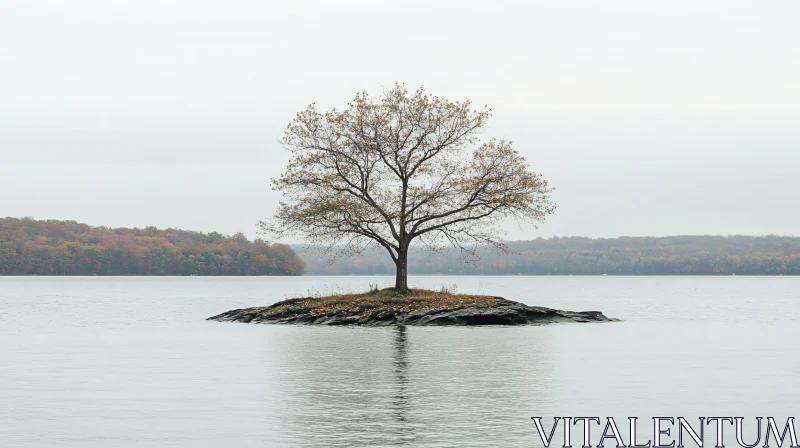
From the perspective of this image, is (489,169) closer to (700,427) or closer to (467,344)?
(467,344)

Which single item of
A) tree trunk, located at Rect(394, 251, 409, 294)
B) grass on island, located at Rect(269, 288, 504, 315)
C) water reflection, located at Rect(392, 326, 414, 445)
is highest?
tree trunk, located at Rect(394, 251, 409, 294)

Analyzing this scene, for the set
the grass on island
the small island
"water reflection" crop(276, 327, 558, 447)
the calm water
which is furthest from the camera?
the grass on island

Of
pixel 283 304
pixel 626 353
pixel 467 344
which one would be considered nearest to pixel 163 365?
pixel 467 344

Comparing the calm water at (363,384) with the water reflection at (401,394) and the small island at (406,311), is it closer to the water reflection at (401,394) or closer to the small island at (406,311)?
the water reflection at (401,394)

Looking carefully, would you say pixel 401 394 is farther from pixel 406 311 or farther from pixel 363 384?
Answer: pixel 406 311

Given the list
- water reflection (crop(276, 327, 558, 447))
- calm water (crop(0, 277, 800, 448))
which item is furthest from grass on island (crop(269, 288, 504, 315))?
water reflection (crop(276, 327, 558, 447))

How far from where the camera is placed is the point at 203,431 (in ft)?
68.2

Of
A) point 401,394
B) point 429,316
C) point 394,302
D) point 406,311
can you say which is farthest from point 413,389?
point 394,302

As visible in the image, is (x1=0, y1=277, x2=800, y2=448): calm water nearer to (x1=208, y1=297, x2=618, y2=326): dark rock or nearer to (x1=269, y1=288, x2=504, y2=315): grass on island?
(x1=208, y1=297, x2=618, y2=326): dark rock

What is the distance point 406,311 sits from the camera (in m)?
58.7

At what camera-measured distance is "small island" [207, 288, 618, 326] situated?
190 feet

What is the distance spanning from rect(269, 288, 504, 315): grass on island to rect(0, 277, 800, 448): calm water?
5.95 meters

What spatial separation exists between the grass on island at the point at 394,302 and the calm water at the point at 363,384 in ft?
19.5

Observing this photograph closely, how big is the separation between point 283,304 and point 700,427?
4518cm
